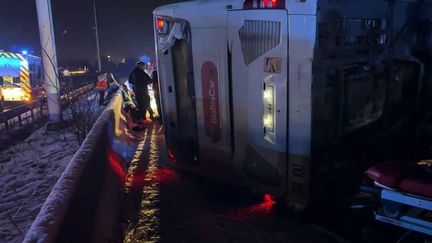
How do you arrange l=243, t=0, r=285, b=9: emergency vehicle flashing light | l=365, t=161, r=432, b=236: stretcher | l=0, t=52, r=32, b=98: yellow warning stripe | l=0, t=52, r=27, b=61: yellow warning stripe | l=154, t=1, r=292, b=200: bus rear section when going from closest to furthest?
l=365, t=161, r=432, b=236: stretcher → l=243, t=0, r=285, b=9: emergency vehicle flashing light → l=154, t=1, r=292, b=200: bus rear section → l=0, t=52, r=32, b=98: yellow warning stripe → l=0, t=52, r=27, b=61: yellow warning stripe

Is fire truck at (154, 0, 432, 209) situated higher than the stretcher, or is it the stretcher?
fire truck at (154, 0, 432, 209)

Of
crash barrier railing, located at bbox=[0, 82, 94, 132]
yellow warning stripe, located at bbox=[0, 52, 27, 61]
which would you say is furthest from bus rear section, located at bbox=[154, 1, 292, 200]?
yellow warning stripe, located at bbox=[0, 52, 27, 61]

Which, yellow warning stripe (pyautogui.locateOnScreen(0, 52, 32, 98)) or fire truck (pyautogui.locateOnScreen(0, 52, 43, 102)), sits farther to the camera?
yellow warning stripe (pyautogui.locateOnScreen(0, 52, 32, 98))

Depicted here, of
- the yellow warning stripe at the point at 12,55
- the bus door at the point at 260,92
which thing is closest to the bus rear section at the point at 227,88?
the bus door at the point at 260,92

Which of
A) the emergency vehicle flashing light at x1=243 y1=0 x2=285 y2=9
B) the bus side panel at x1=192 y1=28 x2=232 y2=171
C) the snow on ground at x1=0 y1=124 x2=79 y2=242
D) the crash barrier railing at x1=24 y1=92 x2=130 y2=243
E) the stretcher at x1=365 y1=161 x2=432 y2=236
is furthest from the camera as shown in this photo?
the snow on ground at x1=0 y1=124 x2=79 y2=242

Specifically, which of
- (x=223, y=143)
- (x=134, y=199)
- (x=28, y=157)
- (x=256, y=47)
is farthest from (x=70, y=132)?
(x=256, y=47)

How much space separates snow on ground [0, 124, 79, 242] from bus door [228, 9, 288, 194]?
272cm

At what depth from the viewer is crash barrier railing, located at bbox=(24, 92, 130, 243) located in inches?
98.7

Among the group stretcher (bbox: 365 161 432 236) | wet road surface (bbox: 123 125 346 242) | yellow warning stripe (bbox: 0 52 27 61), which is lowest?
wet road surface (bbox: 123 125 346 242)

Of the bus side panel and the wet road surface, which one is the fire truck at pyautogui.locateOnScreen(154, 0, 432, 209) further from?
the wet road surface

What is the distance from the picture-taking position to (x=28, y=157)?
8.62 meters

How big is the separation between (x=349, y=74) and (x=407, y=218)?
1.61 metres

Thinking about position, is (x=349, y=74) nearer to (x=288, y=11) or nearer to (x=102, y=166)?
(x=288, y=11)

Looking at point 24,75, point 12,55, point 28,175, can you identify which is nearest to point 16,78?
point 24,75
